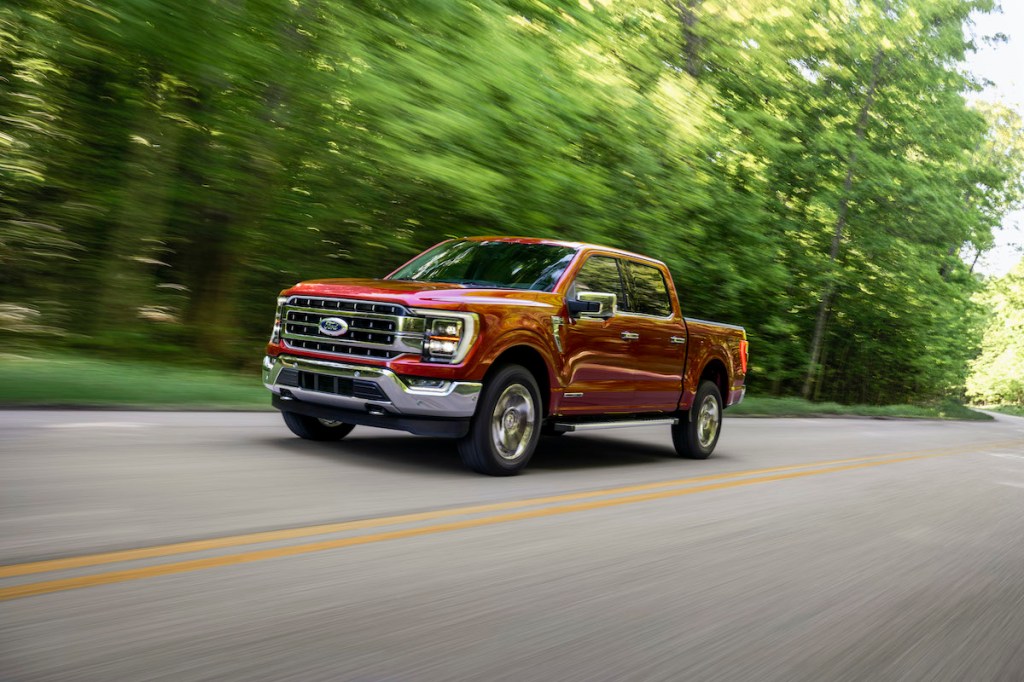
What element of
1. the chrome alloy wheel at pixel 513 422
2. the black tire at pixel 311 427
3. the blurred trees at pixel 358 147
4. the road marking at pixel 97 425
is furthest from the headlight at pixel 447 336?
the blurred trees at pixel 358 147

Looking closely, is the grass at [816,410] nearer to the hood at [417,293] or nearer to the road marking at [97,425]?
the hood at [417,293]

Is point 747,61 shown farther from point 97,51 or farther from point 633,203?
point 97,51

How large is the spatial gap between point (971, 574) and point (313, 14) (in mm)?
9221

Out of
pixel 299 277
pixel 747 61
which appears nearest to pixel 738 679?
pixel 299 277

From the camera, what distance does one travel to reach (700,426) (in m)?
10.8

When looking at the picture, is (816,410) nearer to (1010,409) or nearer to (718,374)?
(718,374)

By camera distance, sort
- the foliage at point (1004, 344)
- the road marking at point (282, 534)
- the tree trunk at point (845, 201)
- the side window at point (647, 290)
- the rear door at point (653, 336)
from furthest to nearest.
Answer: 1. the foliage at point (1004, 344)
2. the tree trunk at point (845, 201)
3. the side window at point (647, 290)
4. the rear door at point (653, 336)
5. the road marking at point (282, 534)

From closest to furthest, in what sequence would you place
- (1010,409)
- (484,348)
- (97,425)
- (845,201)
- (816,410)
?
(484,348)
(97,425)
(816,410)
(845,201)
(1010,409)

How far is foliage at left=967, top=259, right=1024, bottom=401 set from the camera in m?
62.8

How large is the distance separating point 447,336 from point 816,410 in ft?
67.0

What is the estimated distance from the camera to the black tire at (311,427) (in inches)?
333

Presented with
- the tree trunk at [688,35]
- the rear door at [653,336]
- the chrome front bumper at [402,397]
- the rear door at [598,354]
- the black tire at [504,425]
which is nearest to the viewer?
the chrome front bumper at [402,397]

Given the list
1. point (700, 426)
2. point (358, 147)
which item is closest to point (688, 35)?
point (358, 147)

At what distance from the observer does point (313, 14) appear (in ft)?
37.8
